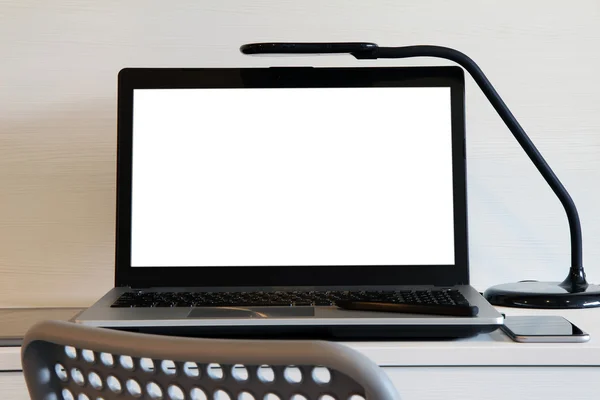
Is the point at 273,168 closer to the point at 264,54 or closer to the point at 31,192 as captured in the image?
the point at 264,54

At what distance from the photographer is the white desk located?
770mm

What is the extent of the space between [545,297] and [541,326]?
0.52 ft

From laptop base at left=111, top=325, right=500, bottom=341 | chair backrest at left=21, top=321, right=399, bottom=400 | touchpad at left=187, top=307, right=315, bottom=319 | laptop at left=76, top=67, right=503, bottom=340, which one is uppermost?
laptop at left=76, top=67, right=503, bottom=340

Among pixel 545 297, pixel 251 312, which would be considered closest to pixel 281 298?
pixel 251 312

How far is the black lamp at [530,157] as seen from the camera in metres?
1.00

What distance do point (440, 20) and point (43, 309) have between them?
764 millimetres

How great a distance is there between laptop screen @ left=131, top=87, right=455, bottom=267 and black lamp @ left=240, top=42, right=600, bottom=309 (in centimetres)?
5

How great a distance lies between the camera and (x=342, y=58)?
121 centimetres

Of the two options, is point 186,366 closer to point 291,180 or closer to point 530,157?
point 291,180

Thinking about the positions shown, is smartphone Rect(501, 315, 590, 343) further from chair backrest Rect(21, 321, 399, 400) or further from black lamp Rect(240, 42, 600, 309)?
chair backrest Rect(21, 321, 399, 400)

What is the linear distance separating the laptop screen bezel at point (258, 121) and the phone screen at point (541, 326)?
13 centimetres

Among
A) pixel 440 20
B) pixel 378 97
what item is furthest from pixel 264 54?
pixel 440 20

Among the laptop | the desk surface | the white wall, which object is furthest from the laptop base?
the white wall

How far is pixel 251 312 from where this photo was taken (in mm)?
850
